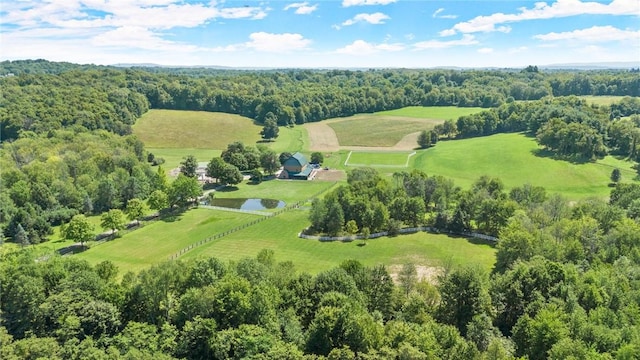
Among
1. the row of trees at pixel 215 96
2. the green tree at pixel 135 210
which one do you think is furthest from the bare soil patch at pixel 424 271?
the row of trees at pixel 215 96

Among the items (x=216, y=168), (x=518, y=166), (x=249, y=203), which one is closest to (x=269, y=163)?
(x=216, y=168)

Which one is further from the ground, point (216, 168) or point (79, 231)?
point (216, 168)

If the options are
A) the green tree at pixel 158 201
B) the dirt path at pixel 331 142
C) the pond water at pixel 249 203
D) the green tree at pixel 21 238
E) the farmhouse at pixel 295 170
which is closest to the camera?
the green tree at pixel 21 238

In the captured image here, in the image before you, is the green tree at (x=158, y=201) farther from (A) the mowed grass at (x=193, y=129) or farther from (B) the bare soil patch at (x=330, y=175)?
(A) the mowed grass at (x=193, y=129)

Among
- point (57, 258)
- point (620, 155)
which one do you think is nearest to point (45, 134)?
point (57, 258)

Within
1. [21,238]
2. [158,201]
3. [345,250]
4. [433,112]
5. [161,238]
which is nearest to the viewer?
[345,250]

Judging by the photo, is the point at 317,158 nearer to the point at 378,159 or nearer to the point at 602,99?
the point at 378,159

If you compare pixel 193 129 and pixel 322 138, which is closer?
pixel 322 138
